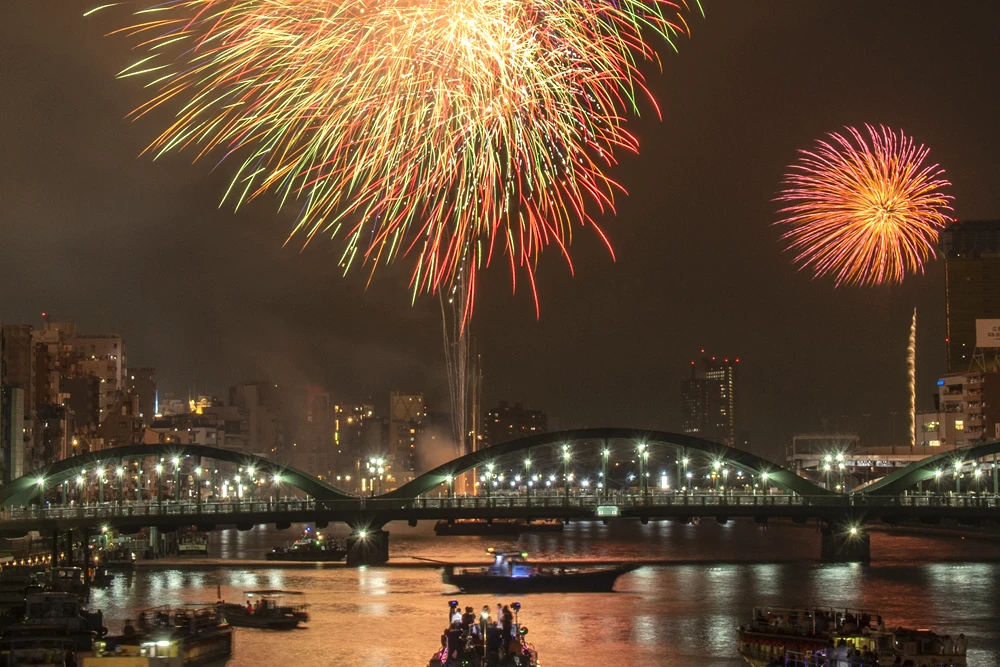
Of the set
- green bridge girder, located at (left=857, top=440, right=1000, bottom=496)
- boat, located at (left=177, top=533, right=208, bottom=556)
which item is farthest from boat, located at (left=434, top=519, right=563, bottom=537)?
green bridge girder, located at (left=857, top=440, right=1000, bottom=496)

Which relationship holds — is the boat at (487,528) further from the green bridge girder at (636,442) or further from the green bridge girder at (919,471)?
the green bridge girder at (919,471)

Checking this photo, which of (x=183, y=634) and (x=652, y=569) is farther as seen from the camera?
(x=652, y=569)

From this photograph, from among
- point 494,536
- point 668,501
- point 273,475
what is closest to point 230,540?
point 494,536

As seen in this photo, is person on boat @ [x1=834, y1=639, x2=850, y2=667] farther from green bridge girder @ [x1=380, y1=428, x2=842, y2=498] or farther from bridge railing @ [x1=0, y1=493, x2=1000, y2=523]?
green bridge girder @ [x1=380, y1=428, x2=842, y2=498]

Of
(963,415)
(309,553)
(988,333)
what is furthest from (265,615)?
(963,415)

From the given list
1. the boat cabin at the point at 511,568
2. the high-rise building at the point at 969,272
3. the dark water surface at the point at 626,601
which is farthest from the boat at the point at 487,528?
the boat cabin at the point at 511,568

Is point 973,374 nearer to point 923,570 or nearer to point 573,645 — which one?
point 923,570

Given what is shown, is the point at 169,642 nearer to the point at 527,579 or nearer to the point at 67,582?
the point at 67,582
